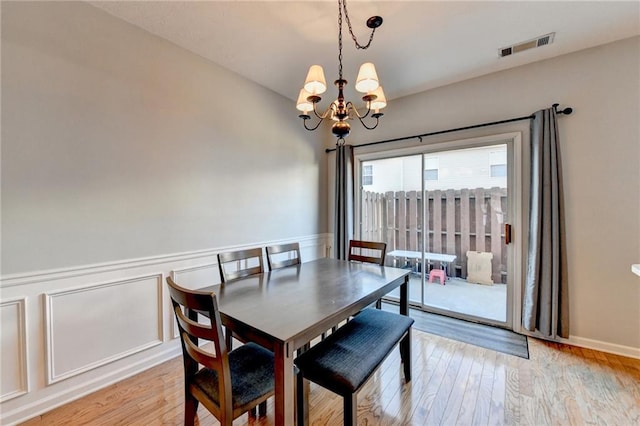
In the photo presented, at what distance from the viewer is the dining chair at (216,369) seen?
1.12 m

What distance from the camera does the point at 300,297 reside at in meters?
1.59

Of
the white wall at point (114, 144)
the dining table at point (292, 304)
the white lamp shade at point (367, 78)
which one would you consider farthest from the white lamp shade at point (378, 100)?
the white wall at point (114, 144)

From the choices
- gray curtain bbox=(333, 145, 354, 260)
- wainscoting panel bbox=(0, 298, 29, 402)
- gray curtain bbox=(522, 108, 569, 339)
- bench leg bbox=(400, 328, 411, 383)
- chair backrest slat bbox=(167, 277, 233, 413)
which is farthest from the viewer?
gray curtain bbox=(333, 145, 354, 260)

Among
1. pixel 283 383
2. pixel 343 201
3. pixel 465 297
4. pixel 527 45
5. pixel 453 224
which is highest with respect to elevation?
pixel 527 45

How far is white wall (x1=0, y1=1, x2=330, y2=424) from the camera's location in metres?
1.63

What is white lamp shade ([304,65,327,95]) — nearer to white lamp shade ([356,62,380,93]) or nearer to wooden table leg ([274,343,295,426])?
white lamp shade ([356,62,380,93])

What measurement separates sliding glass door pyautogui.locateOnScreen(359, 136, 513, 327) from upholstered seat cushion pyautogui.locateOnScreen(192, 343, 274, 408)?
8.48ft

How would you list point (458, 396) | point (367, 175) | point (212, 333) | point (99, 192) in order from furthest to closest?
point (367, 175) → point (99, 192) → point (458, 396) → point (212, 333)

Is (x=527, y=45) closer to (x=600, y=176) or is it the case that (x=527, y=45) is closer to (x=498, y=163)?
(x=498, y=163)


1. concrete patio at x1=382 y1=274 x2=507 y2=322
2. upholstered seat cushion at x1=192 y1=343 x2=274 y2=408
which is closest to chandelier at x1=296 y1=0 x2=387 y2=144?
upholstered seat cushion at x1=192 y1=343 x2=274 y2=408

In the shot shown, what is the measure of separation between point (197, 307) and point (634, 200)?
11.5 ft

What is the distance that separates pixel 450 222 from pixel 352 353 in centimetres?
248

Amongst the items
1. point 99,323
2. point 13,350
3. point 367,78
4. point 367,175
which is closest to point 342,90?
point 367,78

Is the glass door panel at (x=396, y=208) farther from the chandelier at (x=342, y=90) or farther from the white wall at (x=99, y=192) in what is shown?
the white wall at (x=99, y=192)
